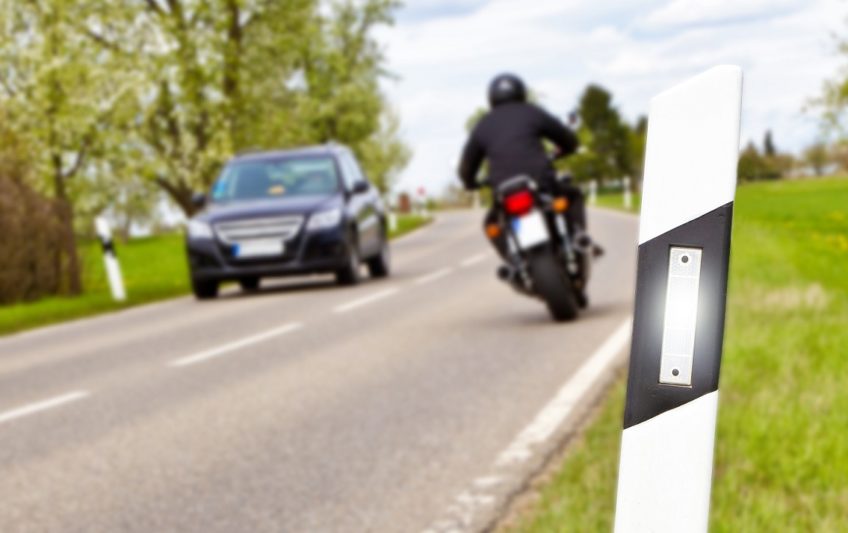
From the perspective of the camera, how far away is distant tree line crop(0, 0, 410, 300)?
2350 cm

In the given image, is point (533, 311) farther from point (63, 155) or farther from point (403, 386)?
point (63, 155)

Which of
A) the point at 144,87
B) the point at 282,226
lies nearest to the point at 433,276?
the point at 282,226

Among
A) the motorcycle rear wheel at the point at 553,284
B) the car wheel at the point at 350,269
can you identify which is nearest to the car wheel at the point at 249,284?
the car wheel at the point at 350,269

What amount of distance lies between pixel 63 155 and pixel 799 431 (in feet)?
62.3

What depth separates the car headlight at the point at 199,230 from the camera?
51.6 ft

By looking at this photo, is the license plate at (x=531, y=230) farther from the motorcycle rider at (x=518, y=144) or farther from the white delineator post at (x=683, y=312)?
the white delineator post at (x=683, y=312)

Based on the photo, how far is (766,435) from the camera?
16.1 feet

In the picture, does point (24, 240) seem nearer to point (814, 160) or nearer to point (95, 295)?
point (95, 295)

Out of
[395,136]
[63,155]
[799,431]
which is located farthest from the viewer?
[395,136]

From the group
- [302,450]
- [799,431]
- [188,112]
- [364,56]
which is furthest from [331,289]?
[364,56]

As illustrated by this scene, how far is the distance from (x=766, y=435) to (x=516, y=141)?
4.97 m

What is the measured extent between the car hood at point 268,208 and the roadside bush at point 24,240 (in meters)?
2.43

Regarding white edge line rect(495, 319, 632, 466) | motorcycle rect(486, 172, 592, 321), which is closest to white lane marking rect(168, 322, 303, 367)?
motorcycle rect(486, 172, 592, 321)

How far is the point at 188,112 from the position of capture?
30.5 metres
